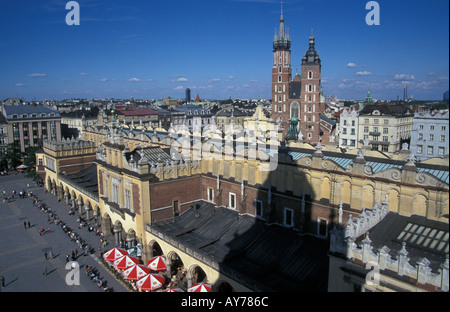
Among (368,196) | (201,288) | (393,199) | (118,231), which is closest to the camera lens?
(393,199)

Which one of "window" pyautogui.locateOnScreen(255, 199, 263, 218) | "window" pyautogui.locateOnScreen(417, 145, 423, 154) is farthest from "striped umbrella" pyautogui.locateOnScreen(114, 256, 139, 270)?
"window" pyautogui.locateOnScreen(417, 145, 423, 154)

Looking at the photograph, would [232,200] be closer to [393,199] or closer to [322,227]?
[322,227]

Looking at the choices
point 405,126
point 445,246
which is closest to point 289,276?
point 445,246

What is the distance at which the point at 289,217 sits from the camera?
102 ft

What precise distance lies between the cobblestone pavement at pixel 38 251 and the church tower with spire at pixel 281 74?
70.1 meters

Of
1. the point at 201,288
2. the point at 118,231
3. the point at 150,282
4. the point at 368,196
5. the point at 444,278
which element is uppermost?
the point at 368,196

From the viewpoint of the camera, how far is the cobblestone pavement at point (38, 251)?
34531 mm

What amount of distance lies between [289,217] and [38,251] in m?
31.3

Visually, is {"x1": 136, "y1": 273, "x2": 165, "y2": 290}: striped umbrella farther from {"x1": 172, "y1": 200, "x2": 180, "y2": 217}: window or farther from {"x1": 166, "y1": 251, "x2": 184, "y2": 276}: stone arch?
{"x1": 172, "y1": 200, "x2": 180, "y2": 217}: window

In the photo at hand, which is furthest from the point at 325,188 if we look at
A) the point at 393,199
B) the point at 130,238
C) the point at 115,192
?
the point at 115,192

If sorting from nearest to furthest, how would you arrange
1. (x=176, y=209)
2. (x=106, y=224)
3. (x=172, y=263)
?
(x=172, y=263)
(x=176, y=209)
(x=106, y=224)

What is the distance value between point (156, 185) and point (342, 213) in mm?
18717

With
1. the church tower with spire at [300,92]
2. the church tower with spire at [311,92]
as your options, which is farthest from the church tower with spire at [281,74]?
the church tower with spire at [311,92]

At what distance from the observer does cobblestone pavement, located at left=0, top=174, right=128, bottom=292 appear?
3453 centimetres
